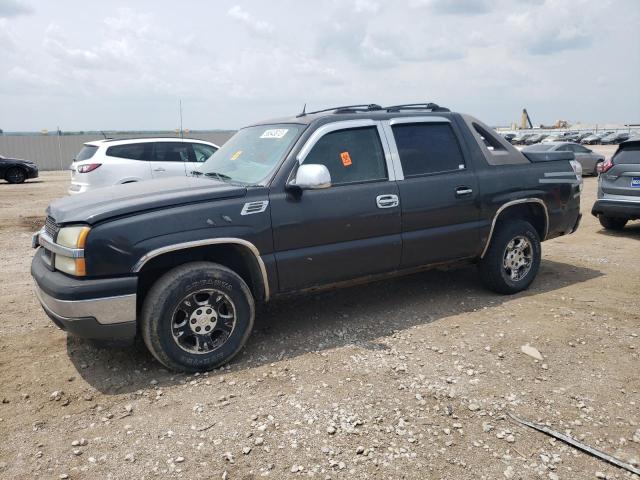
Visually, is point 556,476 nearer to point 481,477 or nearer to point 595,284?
point 481,477

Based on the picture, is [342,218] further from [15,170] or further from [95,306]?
[15,170]

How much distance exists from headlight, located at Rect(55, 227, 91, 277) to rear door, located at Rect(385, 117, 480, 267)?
255 cm

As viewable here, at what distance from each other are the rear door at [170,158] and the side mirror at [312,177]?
7.44 m

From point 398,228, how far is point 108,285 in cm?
239

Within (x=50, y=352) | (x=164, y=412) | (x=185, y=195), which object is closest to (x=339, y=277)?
(x=185, y=195)

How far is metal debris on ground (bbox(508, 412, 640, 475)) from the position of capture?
9.04 ft

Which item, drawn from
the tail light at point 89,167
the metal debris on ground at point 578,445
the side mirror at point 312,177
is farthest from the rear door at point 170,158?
the metal debris on ground at point 578,445

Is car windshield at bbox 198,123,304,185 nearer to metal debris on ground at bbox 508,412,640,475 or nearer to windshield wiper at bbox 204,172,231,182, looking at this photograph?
windshield wiper at bbox 204,172,231,182

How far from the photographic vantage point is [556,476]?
270cm

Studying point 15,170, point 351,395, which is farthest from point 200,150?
point 15,170

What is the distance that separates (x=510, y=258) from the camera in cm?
542

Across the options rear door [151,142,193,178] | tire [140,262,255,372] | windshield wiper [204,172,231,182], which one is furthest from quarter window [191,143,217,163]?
tire [140,262,255,372]

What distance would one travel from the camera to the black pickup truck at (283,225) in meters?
3.56

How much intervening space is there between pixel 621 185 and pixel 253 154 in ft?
22.0
